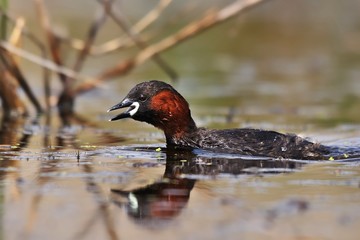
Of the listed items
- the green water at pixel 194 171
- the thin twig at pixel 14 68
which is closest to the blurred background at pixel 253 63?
the green water at pixel 194 171

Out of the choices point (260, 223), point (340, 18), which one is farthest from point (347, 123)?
point (340, 18)

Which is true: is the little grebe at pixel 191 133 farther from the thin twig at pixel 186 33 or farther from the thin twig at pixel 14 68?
the thin twig at pixel 14 68

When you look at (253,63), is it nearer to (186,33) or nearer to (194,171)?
(186,33)

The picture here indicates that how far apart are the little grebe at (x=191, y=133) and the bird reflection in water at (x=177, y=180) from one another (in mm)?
240

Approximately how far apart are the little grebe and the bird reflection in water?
0.79 feet

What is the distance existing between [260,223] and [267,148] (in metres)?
2.90

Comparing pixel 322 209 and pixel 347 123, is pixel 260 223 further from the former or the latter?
pixel 347 123

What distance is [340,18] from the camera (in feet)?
75.3

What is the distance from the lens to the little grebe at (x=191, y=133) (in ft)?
27.5

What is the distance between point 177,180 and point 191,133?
1.82 meters

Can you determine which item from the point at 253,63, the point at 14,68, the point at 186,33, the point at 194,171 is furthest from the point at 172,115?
the point at 253,63

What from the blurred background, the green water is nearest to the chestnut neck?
the green water

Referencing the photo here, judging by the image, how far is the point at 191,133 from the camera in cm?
875

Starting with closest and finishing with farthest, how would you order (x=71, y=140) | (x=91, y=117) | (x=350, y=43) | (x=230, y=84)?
1. (x=71, y=140)
2. (x=91, y=117)
3. (x=230, y=84)
4. (x=350, y=43)
